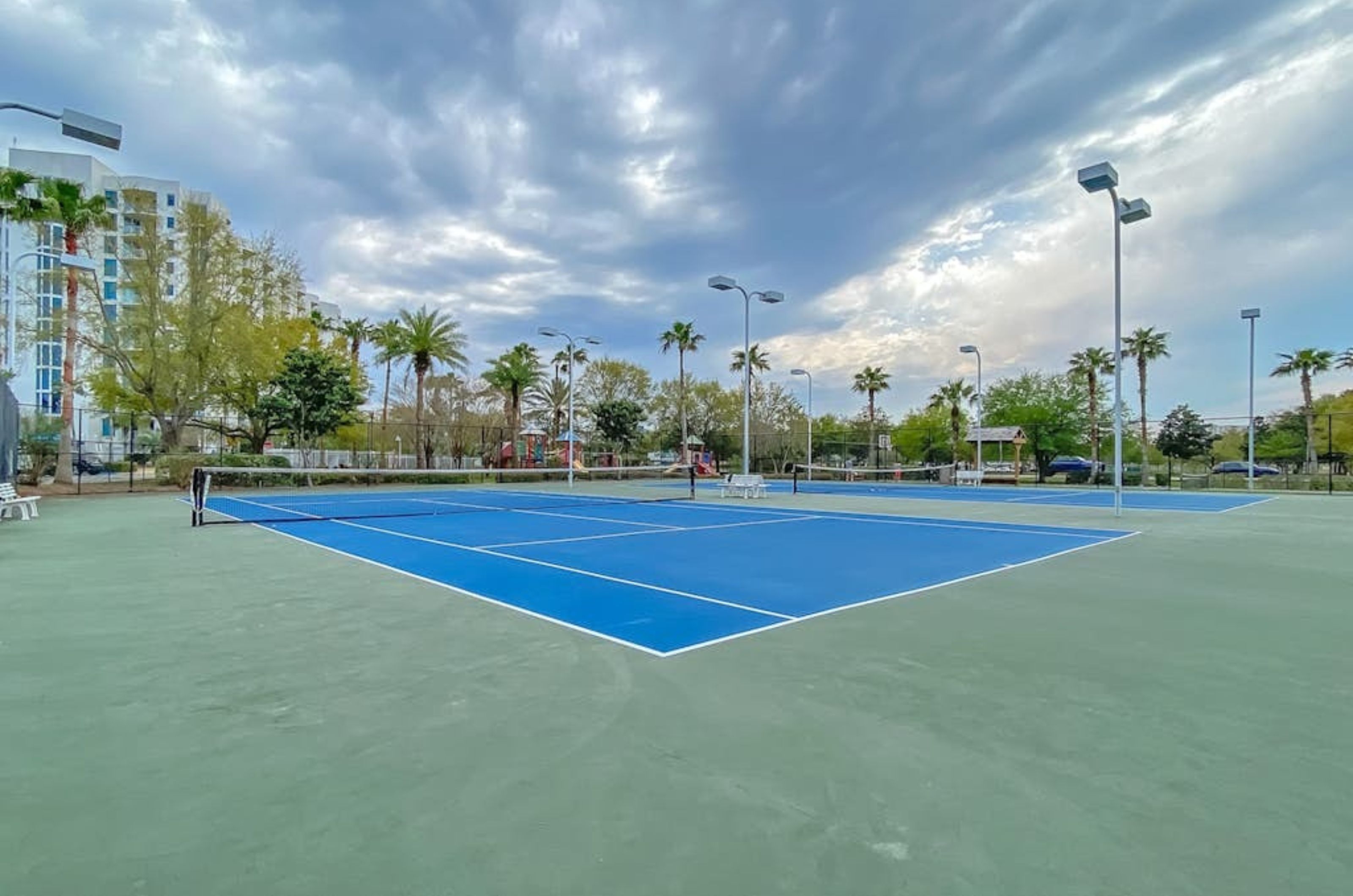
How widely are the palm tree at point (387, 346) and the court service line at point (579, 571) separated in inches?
1043

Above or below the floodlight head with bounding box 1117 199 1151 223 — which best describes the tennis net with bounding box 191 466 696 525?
below

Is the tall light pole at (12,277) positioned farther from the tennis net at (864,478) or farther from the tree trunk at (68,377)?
the tennis net at (864,478)

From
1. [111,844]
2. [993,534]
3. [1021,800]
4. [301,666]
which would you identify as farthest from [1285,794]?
[993,534]

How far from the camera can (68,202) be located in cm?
2444

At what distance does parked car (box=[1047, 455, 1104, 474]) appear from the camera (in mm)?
49881

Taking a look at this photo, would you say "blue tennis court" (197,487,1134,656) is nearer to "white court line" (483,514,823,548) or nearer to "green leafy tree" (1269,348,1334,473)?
"white court line" (483,514,823,548)

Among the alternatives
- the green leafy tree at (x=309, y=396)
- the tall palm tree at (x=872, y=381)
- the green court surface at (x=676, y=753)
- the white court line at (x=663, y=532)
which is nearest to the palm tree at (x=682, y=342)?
the tall palm tree at (x=872, y=381)

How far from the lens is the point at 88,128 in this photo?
8211 millimetres

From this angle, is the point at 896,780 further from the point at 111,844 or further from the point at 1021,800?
the point at 111,844

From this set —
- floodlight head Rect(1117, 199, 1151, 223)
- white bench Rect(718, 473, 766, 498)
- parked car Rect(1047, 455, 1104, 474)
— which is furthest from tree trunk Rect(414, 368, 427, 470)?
parked car Rect(1047, 455, 1104, 474)

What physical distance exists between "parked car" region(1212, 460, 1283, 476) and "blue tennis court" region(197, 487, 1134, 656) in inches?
1883

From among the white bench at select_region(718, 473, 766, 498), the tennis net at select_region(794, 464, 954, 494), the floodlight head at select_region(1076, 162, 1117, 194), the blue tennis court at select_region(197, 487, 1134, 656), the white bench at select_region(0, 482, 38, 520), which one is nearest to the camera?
the blue tennis court at select_region(197, 487, 1134, 656)

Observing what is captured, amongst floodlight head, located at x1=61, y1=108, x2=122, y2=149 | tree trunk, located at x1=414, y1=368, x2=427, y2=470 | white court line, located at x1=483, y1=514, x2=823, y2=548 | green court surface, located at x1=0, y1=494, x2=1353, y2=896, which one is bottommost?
white court line, located at x1=483, y1=514, x2=823, y2=548

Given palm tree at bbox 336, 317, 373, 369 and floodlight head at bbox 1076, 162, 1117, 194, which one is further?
palm tree at bbox 336, 317, 373, 369
